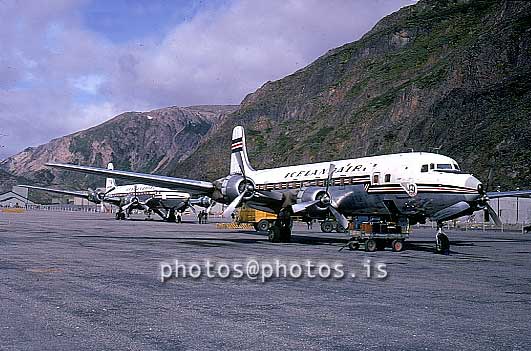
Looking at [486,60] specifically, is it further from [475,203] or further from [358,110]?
[475,203]

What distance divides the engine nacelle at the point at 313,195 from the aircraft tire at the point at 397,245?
4193 millimetres

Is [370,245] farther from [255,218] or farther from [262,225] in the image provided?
[255,218]

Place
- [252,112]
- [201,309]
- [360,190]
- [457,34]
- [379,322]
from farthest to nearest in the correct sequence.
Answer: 1. [252,112]
2. [457,34]
3. [360,190]
4. [201,309]
5. [379,322]

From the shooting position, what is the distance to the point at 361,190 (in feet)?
87.1

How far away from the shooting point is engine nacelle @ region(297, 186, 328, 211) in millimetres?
27500

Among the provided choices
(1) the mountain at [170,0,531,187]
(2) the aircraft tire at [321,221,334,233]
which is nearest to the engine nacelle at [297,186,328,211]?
(2) the aircraft tire at [321,221,334,233]

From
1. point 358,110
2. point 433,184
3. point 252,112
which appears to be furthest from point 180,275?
point 252,112

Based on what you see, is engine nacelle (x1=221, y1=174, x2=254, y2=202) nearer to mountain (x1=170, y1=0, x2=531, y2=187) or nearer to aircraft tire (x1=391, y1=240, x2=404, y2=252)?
aircraft tire (x1=391, y1=240, x2=404, y2=252)

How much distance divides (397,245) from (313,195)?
5069 mm

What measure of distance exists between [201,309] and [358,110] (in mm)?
92282

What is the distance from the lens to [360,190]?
26.6 metres

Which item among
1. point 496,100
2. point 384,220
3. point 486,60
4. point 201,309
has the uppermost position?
point 486,60

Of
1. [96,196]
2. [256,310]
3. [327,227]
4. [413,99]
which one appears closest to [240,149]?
[327,227]

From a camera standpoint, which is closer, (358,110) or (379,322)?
(379,322)
